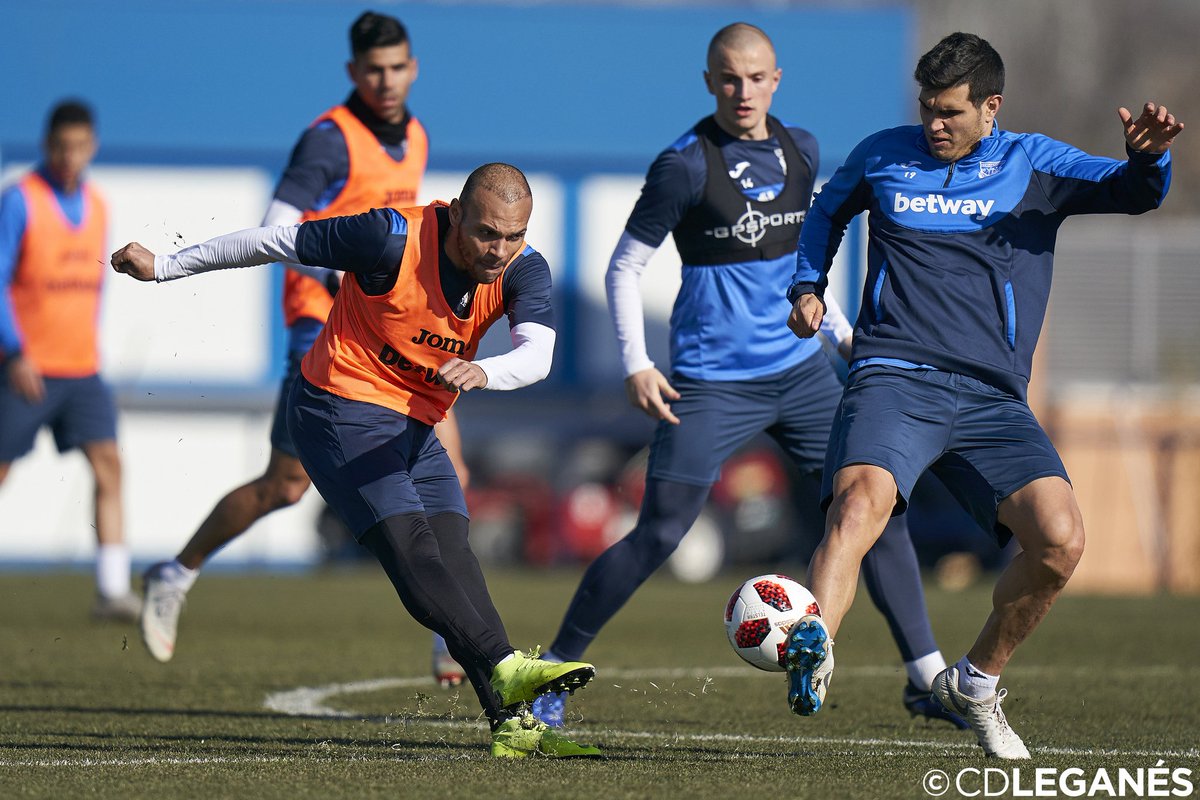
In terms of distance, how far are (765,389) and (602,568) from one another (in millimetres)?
967

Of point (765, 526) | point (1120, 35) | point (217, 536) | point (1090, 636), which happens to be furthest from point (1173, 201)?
point (217, 536)

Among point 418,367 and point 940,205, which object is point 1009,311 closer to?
point 940,205

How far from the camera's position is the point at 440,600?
19.2ft

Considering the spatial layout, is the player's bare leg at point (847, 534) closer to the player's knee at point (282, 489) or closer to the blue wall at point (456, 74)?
the player's knee at point (282, 489)

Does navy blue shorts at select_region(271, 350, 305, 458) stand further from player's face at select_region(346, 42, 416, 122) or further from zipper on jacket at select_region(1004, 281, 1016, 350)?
zipper on jacket at select_region(1004, 281, 1016, 350)

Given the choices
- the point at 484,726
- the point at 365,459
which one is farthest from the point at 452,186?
the point at 365,459

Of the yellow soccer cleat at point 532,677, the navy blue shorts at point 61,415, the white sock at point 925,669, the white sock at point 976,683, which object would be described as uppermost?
the yellow soccer cleat at point 532,677

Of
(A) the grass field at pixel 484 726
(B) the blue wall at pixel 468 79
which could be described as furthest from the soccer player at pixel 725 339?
(B) the blue wall at pixel 468 79

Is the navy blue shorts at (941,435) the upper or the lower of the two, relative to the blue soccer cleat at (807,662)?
upper

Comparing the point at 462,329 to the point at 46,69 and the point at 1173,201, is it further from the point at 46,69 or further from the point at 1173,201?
the point at 1173,201

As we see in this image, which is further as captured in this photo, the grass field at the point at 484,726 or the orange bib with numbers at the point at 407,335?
the orange bib with numbers at the point at 407,335

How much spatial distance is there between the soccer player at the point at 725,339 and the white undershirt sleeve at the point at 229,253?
157 centimetres

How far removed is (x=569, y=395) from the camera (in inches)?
953

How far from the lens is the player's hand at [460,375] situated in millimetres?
5590
